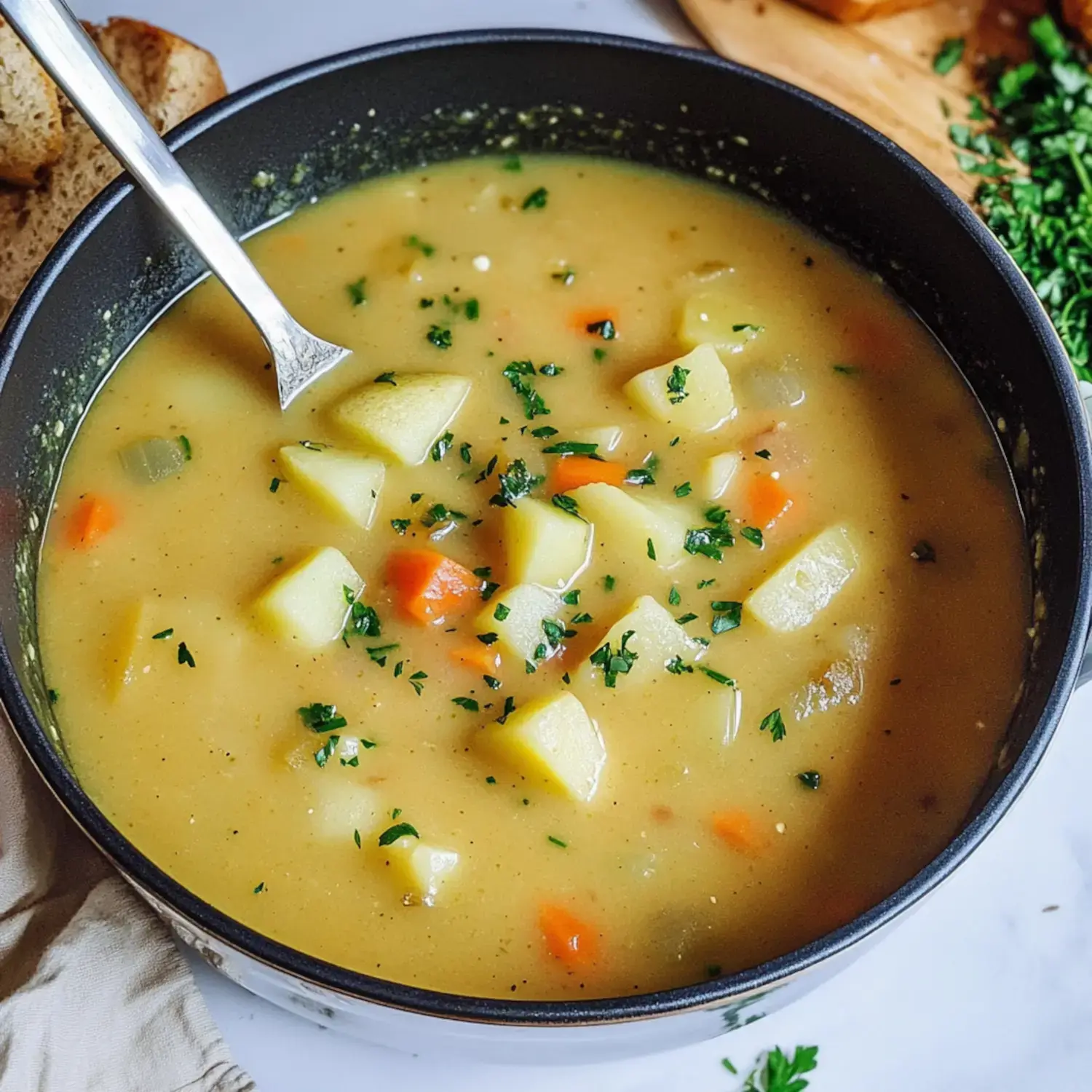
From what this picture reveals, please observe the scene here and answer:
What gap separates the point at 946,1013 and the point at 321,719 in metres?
1.22

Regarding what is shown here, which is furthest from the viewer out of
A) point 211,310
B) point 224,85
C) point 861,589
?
point 224,85

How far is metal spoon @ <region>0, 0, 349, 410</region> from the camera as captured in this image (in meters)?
2.27

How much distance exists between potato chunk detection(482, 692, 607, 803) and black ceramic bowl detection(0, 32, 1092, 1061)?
429 millimetres

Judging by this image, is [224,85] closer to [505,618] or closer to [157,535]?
[157,535]

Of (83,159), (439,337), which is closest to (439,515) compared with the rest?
(439,337)

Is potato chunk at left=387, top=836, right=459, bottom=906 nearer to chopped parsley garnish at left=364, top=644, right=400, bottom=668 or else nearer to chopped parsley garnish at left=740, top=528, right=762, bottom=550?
chopped parsley garnish at left=364, top=644, right=400, bottom=668

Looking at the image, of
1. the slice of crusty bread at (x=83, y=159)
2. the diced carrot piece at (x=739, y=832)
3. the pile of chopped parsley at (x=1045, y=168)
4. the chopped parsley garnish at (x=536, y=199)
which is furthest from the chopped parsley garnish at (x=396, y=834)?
the pile of chopped parsley at (x=1045, y=168)

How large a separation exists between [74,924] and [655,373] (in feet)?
A: 4.69

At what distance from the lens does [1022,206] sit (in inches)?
127

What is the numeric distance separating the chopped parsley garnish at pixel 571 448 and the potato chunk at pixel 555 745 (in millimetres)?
506

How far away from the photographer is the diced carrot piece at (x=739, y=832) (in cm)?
227

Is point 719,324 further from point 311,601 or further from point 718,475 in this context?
point 311,601

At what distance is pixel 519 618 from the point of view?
7.86 ft

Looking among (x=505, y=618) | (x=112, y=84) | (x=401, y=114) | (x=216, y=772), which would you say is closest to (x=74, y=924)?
(x=216, y=772)
